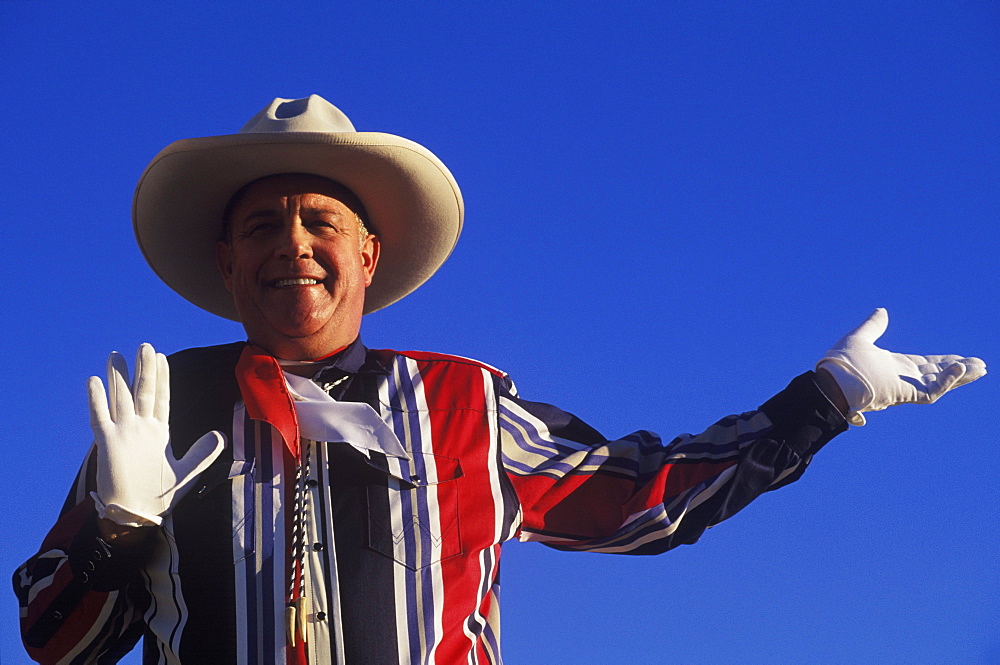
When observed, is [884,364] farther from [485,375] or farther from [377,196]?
[377,196]

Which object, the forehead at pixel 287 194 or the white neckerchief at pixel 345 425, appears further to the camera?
the forehead at pixel 287 194

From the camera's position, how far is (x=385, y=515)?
432cm

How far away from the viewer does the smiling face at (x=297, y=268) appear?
15.5 ft

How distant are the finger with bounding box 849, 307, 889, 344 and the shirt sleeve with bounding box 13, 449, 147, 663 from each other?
2.61 m

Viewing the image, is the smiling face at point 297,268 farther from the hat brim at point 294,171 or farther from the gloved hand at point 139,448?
the gloved hand at point 139,448

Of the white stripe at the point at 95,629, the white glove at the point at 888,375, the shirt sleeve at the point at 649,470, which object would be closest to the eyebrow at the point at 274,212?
the shirt sleeve at the point at 649,470

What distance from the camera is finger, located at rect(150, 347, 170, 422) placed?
4227mm

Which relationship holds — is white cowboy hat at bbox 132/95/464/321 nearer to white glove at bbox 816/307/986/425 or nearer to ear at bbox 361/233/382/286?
ear at bbox 361/233/382/286

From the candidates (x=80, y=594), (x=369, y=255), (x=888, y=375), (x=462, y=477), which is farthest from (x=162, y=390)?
(x=888, y=375)

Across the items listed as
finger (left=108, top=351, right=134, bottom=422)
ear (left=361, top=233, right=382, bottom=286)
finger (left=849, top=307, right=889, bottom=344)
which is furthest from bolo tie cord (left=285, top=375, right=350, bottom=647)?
finger (left=849, top=307, right=889, bottom=344)

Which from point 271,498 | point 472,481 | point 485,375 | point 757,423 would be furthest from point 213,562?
point 757,423

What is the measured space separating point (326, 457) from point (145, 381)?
66 centimetres

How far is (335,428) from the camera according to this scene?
14.6 feet

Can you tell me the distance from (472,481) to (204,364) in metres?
1.15
